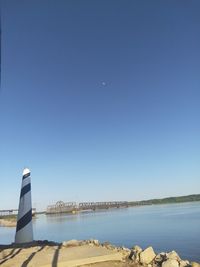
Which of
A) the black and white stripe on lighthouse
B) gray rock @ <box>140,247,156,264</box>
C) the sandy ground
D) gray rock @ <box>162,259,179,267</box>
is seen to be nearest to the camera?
the sandy ground

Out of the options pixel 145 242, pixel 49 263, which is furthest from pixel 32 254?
pixel 145 242

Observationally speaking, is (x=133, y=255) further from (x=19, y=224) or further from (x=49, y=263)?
(x=19, y=224)

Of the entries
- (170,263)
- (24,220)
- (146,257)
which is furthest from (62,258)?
(170,263)

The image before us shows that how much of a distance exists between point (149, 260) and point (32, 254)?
3914 millimetres

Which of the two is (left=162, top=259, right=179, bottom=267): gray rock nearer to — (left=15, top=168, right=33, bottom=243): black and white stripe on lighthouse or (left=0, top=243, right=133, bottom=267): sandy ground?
(left=0, top=243, right=133, bottom=267): sandy ground

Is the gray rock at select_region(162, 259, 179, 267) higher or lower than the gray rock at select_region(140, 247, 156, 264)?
lower

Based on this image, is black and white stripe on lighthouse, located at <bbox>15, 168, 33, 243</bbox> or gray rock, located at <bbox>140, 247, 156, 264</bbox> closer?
gray rock, located at <bbox>140, 247, 156, 264</bbox>

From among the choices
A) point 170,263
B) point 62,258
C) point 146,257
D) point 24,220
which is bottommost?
point 170,263

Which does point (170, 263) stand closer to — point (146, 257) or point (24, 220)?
point (146, 257)

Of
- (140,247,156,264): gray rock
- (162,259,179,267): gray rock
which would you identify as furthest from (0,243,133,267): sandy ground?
(162,259,179,267): gray rock

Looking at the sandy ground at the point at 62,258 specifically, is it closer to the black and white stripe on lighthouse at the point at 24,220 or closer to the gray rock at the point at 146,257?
the black and white stripe on lighthouse at the point at 24,220

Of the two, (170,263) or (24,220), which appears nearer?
(170,263)

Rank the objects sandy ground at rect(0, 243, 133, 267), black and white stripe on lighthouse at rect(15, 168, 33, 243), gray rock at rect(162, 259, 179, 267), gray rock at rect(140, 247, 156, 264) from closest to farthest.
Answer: sandy ground at rect(0, 243, 133, 267) < gray rock at rect(162, 259, 179, 267) < gray rock at rect(140, 247, 156, 264) < black and white stripe on lighthouse at rect(15, 168, 33, 243)

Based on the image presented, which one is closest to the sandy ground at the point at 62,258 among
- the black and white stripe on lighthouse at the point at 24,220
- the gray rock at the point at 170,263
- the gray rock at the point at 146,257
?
the black and white stripe on lighthouse at the point at 24,220
